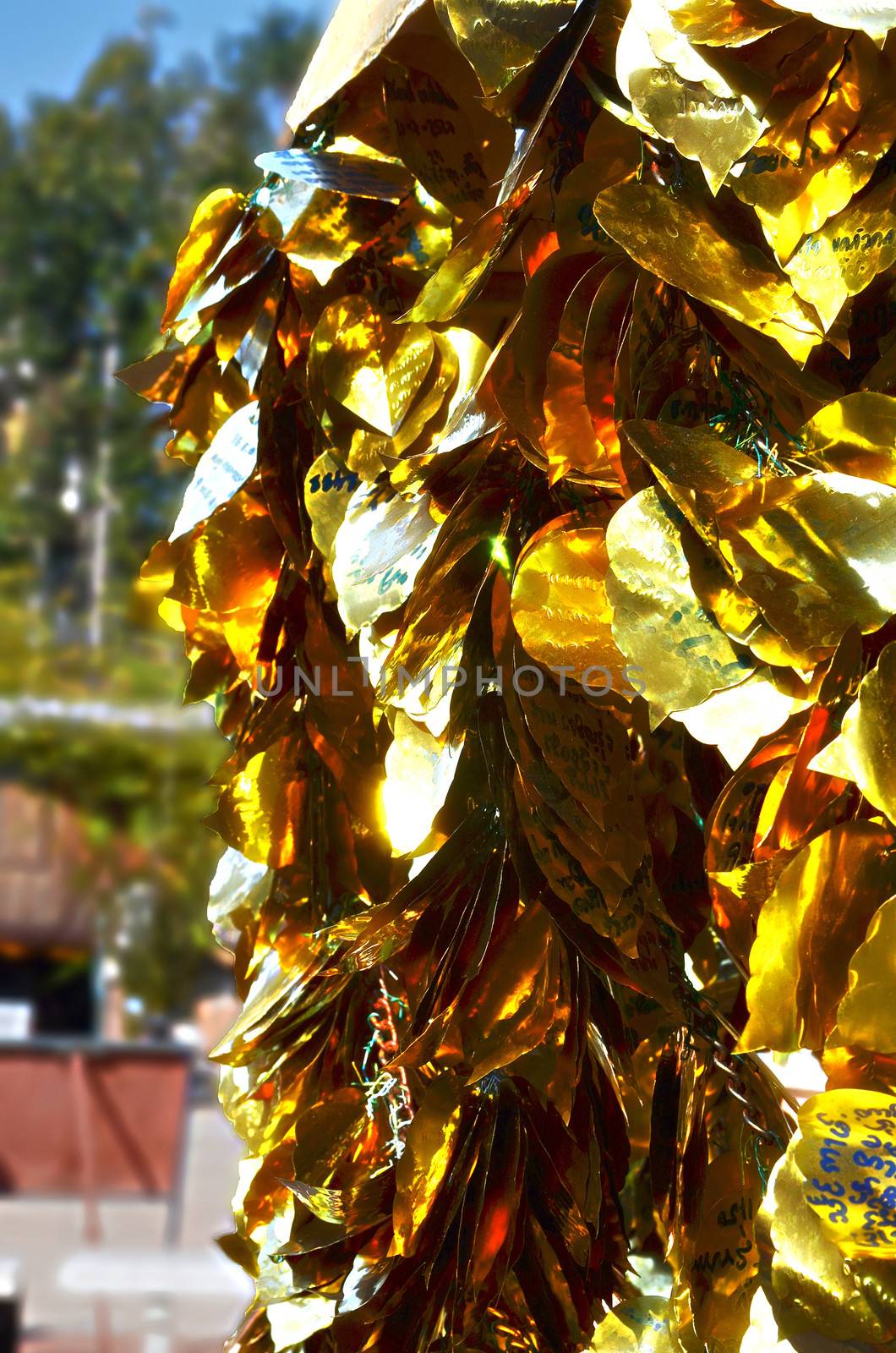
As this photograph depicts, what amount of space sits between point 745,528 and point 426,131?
0.13 m

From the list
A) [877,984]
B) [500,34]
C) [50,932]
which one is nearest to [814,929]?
[877,984]

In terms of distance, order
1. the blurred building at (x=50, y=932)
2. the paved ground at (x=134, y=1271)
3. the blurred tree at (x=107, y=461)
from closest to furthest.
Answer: the paved ground at (x=134, y=1271)
the blurred tree at (x=107, y=461)
the blurred building at (x=50, y=932)

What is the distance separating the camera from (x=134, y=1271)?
1821 millimetres

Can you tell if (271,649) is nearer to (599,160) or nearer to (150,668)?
(599,160)

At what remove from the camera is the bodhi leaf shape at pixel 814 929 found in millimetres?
184

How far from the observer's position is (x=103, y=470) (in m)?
2.91

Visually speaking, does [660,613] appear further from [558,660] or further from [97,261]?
[97,261]

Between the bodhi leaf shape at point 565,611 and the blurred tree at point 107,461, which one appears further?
the blurred tree at point 107,461

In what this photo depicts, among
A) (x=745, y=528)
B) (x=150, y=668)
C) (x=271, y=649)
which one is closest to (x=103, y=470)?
(x=150, y=668)

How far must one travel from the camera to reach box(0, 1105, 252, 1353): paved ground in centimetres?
182

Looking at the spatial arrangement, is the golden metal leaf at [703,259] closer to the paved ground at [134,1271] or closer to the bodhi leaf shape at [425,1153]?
the bodhi leaf shape at [425,1153]

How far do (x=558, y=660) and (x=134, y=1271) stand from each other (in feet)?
6.07

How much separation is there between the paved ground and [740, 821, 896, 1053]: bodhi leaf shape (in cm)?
159

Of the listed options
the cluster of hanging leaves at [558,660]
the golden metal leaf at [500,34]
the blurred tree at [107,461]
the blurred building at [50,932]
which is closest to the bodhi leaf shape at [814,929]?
the cluster of hanging leaves at [558,660]
